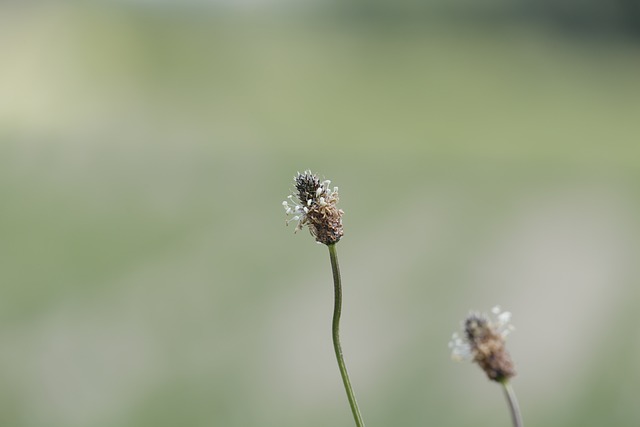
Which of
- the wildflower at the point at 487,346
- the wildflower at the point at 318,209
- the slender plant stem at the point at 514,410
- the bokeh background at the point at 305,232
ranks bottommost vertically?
the slender plant stem at the point at 514,410

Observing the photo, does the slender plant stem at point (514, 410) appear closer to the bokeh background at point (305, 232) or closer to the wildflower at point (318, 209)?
the wildflower at point (318, 209)

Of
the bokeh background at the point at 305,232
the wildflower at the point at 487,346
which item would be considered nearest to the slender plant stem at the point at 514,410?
the wildflower at the point at 487,346

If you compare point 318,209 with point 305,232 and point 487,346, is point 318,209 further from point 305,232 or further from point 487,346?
point 305,232

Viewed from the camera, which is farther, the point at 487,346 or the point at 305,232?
the point at 305,232

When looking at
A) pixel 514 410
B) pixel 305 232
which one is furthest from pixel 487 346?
pixel 305 232

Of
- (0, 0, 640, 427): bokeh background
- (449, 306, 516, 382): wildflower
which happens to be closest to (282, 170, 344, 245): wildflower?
(449, 306, 516, 382): wildflower
